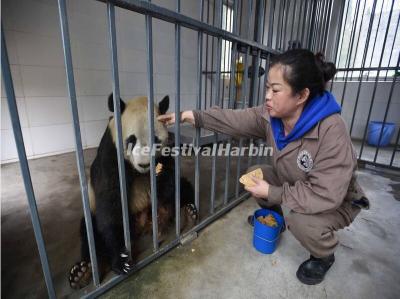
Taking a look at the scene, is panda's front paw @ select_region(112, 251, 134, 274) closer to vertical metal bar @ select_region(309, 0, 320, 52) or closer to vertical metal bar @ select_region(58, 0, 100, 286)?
vertical metal bar @ select_region(58, 0, 100, 286)

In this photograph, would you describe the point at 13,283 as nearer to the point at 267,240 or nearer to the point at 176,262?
the point at 176,262

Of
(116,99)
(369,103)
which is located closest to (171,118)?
(116,99)

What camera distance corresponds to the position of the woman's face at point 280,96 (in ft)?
3.99

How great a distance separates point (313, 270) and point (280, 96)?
39.8 inches

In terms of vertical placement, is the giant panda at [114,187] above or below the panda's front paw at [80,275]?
above

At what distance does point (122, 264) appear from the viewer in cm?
130

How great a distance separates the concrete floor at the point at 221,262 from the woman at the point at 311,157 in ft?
0.50

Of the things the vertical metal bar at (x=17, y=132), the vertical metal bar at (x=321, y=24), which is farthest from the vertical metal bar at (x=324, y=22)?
the vertical metal bar at (x=17, y=132)

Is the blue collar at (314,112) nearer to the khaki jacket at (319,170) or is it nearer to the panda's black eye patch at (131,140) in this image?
the khaki jacket at (319,170)

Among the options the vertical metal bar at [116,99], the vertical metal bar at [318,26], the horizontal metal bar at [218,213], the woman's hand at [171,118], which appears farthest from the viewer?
the vertical metal bar at [318,26]

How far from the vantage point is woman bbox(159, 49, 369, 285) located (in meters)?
1.17

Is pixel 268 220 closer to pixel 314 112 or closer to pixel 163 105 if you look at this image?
pixel 314 112

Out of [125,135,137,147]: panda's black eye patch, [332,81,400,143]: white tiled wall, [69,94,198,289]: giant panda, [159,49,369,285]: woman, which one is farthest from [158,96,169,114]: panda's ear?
[332,81,400,143]: white tiled wall

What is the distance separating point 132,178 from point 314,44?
3.08 metres
